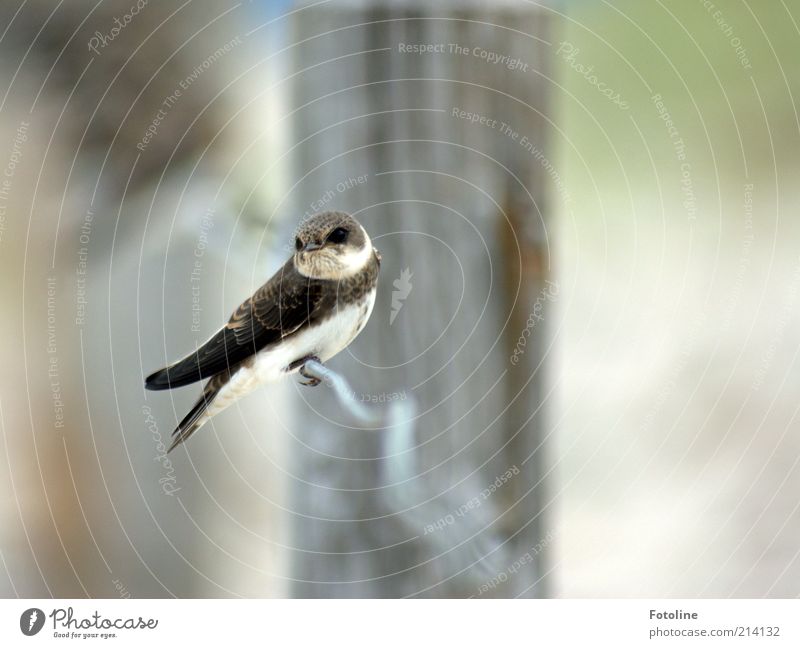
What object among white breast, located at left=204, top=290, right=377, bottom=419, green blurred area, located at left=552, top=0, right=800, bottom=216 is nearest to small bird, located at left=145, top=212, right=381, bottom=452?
white breast, located at left=204, top=290, right=377, bottom=419

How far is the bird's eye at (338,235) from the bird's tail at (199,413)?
0.16 m

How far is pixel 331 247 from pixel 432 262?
0.10 m

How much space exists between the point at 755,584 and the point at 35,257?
31.2 inches

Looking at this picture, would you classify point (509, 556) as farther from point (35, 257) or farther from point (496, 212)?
point (35, 257)

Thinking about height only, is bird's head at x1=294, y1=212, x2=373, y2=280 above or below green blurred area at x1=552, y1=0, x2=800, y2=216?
below

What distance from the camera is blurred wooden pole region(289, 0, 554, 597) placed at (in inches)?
30.3

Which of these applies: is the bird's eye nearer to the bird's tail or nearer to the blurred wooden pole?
the blurred wooden pole

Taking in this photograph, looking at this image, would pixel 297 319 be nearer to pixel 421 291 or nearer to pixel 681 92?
pixel 421 291

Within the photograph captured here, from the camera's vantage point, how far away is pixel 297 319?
74 cm

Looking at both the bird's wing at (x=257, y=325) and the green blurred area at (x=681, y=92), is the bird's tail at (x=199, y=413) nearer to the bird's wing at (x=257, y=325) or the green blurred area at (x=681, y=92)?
the bird's wing at (x=257, y=325)

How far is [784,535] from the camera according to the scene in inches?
32.1

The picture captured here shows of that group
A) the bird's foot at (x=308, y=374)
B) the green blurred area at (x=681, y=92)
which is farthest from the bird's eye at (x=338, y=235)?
the green blurred area at (x=681, y=92)

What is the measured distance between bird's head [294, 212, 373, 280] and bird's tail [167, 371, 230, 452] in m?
0.14

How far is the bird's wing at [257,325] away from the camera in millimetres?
732
